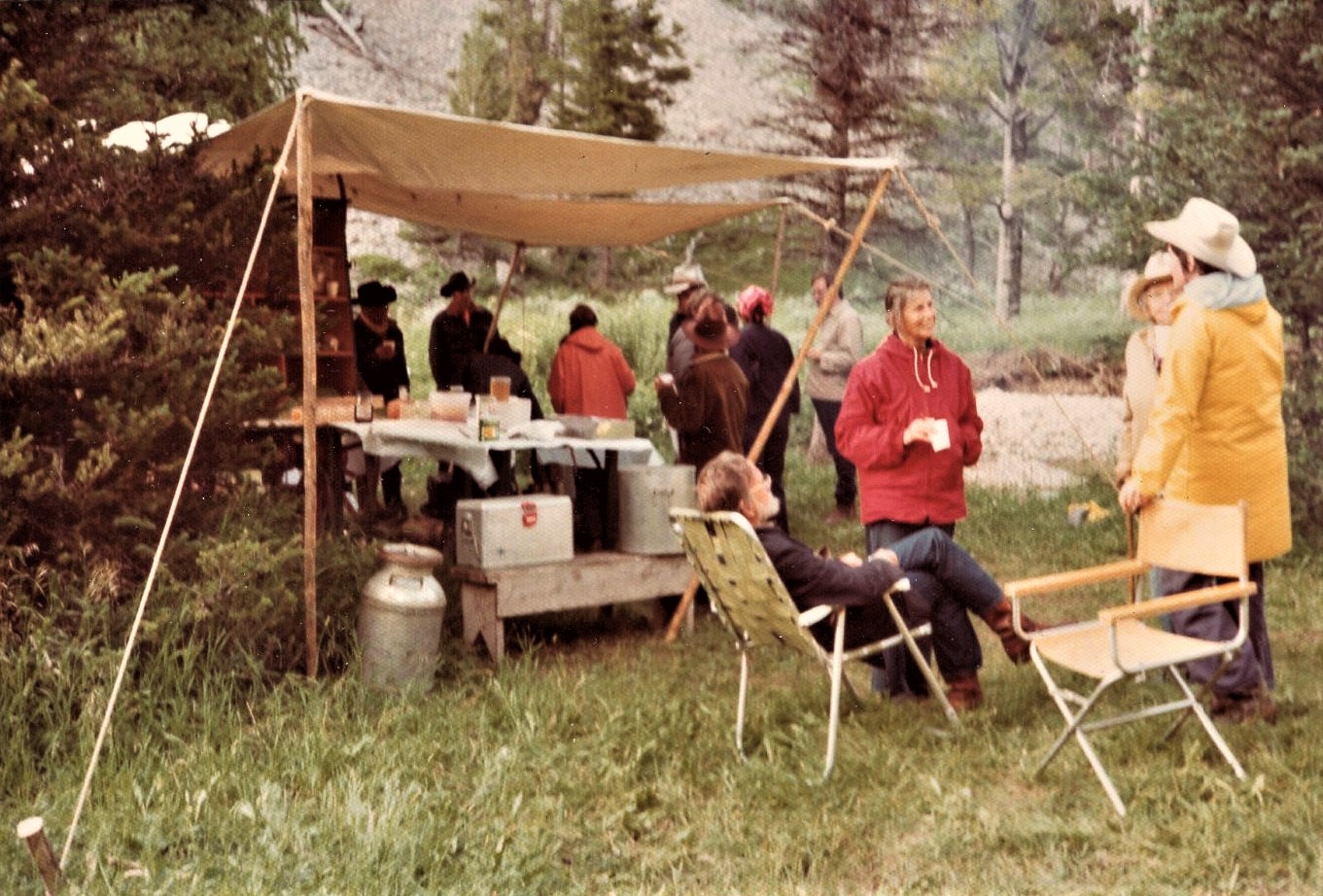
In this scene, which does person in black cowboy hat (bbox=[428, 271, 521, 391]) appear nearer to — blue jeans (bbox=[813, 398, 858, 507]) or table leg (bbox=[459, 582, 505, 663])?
blue jeans (bbox=[813, 398, 858, 507])

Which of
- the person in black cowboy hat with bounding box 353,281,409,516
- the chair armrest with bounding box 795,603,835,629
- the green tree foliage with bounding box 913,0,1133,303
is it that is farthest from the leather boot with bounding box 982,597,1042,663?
the green tree foliage with bounding box 913,0,1133,303

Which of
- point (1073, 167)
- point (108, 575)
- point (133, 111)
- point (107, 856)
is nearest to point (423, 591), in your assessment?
point (108, 575)

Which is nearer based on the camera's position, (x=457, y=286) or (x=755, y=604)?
(x=755, y=604)

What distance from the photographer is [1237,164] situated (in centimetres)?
915

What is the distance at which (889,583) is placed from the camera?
15.6 feet

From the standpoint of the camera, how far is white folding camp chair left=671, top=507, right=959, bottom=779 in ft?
15.0

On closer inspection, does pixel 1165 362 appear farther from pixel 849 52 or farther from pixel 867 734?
pixel 849 52

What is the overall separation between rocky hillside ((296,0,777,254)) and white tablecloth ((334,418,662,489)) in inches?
964

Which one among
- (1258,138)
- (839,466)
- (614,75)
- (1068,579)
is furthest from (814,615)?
(614,75)

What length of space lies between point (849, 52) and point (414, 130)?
10757 millimetres

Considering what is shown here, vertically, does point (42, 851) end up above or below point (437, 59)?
below

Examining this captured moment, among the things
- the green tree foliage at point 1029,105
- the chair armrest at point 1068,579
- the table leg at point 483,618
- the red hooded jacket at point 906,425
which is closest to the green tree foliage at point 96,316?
the table leg at point 483,618

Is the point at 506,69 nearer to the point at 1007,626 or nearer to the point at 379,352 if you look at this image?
the point at 379,352

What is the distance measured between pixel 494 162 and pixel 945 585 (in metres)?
2.96
